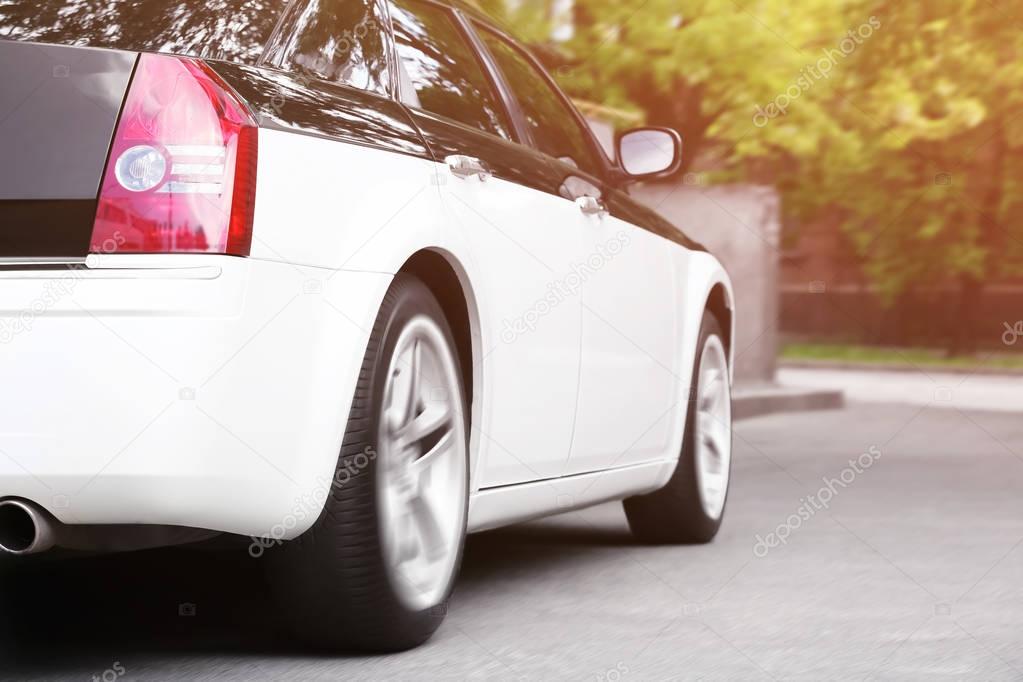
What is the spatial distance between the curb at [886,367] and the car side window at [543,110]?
69.9 feet

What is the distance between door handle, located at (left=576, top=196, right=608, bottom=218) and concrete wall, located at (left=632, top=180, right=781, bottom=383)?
12.3 meters

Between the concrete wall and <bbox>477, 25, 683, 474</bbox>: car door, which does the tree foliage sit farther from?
<bbox>477, 25, 683, 474</bbox>: car door

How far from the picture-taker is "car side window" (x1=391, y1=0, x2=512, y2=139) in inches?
176

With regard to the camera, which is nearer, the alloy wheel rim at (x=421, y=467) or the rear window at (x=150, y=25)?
the rear window at (x=150, y=25)

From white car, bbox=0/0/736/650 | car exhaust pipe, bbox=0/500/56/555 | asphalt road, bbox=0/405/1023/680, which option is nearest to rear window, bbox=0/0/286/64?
white car, bbox=0/0/736/650

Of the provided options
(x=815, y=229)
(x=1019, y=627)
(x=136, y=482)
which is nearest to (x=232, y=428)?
(x=136, y=482)

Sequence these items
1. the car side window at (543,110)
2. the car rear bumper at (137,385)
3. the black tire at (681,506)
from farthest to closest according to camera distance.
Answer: the black tire at (681,506)
the car side window at (543,110)
the car rear bumper at (137,385)

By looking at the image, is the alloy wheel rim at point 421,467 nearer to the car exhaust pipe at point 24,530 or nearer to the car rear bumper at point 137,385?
the car rear bumper at point 137,385

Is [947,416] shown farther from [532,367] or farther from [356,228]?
[356,228]

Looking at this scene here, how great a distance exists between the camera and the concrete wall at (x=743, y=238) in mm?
17656

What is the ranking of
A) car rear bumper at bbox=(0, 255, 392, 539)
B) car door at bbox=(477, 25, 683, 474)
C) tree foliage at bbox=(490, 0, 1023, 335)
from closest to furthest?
car rear bumper at bbox=(0, 255, 392, 539) < car door at bbox=(477, 25, 683, 474) < tree foliage at bbox=(490, 0, 1023, 335)

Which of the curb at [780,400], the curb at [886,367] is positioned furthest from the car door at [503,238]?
the curb at [886,367]

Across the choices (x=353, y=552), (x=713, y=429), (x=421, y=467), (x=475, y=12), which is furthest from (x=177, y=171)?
(x=713, y=429)

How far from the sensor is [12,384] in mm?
3264
